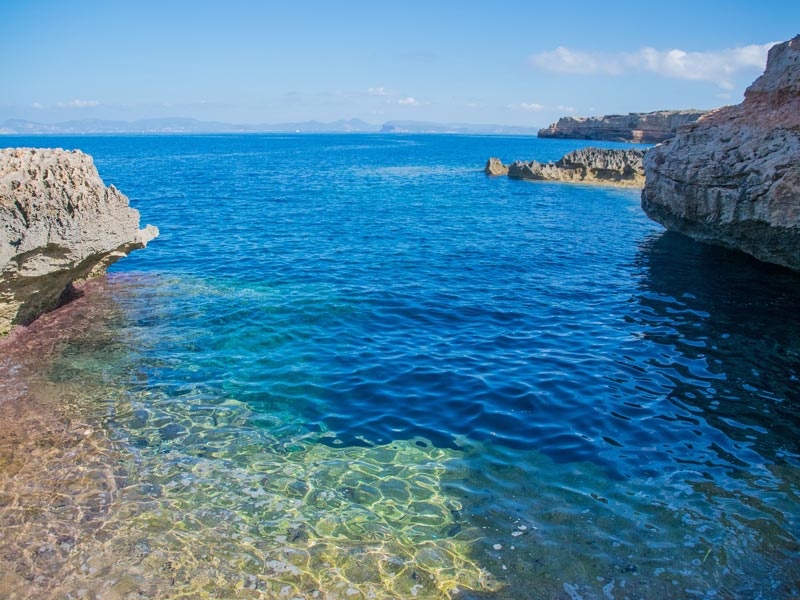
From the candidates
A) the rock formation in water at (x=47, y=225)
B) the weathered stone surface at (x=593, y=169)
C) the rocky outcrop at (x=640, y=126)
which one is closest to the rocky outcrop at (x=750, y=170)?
the rock formation in water at (x=47, y=225)

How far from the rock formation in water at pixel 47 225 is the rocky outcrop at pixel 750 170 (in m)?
21.7

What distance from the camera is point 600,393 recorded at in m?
13.1

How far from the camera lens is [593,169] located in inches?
2394

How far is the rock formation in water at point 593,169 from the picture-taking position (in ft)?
191

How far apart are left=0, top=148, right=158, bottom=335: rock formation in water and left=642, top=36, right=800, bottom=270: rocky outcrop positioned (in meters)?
21.7

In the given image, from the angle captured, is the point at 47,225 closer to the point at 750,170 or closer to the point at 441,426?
the point at 441,426

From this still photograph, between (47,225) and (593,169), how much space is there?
57105 mm

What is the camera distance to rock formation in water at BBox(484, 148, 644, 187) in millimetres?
58281

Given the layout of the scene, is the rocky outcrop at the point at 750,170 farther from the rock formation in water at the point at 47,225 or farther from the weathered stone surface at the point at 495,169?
the weathered stone surface at the point at 495,169

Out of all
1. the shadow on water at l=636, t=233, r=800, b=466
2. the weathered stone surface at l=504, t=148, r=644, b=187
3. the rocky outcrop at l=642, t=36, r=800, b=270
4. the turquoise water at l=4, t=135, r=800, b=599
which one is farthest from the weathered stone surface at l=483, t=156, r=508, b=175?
the turquoise water at l=4, t=135, r=800, b=599

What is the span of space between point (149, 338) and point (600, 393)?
12696mm

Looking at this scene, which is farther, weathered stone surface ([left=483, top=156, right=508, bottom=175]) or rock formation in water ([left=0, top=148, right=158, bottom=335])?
weathered stone surface ([left=483, top=156, right=508, bottom=175])

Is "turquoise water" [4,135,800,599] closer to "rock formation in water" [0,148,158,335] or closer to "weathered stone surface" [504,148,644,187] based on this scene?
"rock formation in water" [0,148,158,335]

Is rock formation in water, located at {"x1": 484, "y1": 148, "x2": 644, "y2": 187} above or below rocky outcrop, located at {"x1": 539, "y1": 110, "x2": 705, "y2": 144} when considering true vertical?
below
